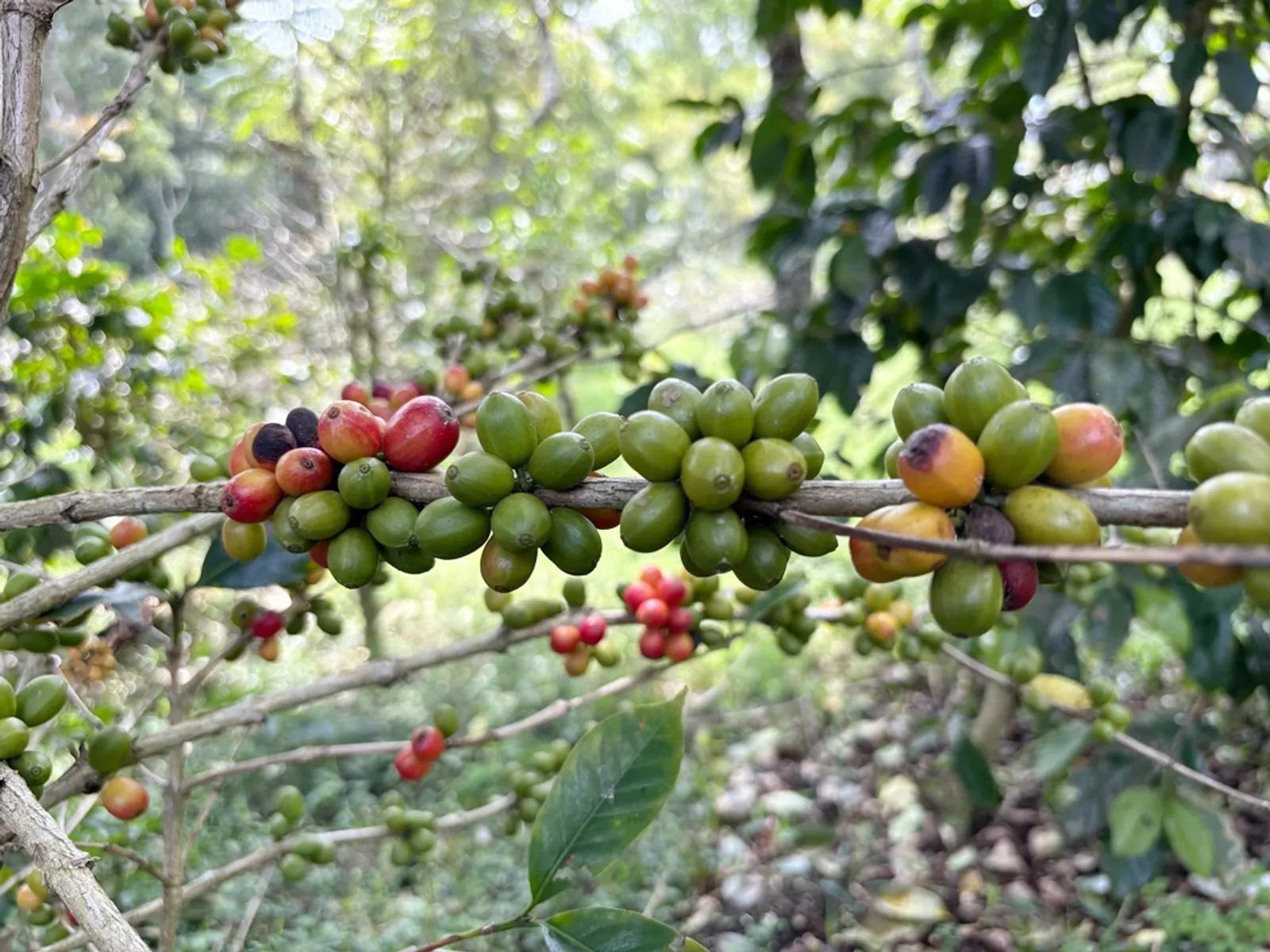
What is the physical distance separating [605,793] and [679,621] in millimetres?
714

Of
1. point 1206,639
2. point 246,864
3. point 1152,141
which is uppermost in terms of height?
point 1152,141

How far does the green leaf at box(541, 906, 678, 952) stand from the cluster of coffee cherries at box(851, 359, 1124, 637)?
463 mm

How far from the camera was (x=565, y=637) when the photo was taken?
173 centimetres

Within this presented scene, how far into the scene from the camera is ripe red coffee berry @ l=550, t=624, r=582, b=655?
1.72m

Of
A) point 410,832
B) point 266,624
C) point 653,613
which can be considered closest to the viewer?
point 266,624

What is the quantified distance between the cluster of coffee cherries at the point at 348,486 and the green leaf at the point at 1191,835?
7.96 feet

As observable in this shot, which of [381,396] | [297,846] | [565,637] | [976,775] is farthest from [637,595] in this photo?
[976,775]

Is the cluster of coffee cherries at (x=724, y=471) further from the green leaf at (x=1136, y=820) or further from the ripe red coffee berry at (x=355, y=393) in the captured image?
the green leaf at (x=1136, y=820)

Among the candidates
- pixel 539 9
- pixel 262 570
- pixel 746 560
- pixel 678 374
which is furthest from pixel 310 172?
pixel 746 560

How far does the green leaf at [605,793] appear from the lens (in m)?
1.04

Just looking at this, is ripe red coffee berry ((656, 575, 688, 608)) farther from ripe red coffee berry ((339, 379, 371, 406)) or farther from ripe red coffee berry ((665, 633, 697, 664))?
ripe red coffee berry ((339, 379, 371, 406))

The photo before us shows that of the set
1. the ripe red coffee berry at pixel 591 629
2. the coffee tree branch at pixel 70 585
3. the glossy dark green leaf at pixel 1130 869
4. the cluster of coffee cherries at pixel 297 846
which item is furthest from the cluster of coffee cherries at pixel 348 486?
the glossy dark green leaf at pixel 1130 869

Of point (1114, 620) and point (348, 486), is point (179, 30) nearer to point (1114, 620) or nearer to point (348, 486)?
point (348, 486)

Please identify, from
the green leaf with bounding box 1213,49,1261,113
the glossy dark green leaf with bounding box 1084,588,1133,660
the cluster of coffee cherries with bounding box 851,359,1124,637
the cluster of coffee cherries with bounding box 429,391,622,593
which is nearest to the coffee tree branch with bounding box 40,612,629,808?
the cluster of coffee cherries with bounding box 429,391,622,593
